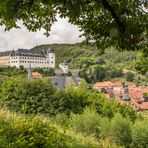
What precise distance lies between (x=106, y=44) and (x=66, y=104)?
160 ft

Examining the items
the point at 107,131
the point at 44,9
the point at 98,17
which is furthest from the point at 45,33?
the point at 107,131

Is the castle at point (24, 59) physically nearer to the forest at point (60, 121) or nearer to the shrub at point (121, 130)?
the forest at point (60, 121)

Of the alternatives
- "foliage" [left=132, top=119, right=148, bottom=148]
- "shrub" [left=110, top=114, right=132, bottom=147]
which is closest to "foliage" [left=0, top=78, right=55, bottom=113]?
"shrub" [left=110, top=114, right=132, bottom=147]

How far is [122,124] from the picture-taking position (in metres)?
39.5

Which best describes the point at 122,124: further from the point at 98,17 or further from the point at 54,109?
the point at 98,17

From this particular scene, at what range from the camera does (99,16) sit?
10.2m

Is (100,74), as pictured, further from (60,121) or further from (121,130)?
(60,121)

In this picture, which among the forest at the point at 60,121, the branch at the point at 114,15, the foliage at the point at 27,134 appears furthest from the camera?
the branch at the point at 114,15

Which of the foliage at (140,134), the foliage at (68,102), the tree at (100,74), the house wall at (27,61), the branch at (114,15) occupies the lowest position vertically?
the foliage at (140,134)

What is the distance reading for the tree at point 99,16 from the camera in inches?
361

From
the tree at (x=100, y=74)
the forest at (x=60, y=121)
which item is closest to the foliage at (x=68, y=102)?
the forest at (x=60, y=121)

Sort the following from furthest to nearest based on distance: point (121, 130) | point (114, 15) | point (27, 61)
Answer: point (27, 61)
point (121, 130)
point (114, 15)

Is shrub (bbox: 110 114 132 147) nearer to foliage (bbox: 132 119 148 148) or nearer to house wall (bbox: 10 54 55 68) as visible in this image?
foliage (bbox: 132 119 148 148)

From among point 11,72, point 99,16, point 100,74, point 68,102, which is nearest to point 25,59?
point 100,74
